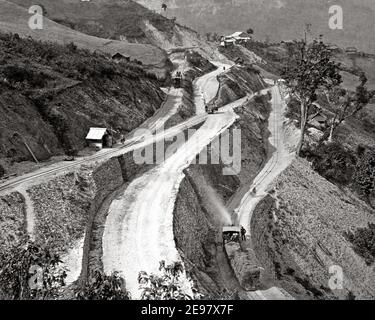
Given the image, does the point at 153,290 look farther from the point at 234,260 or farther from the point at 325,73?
the point at 325,73

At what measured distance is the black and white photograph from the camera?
28219mm

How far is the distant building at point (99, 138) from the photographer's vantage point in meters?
48.9

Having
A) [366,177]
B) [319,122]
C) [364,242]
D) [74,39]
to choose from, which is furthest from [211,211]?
[74,39]

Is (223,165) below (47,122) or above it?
below

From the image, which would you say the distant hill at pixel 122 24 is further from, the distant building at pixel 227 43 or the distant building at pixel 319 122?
the distant building at pixel 319 122

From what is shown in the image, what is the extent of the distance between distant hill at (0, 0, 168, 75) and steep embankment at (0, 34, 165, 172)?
43.2 feet

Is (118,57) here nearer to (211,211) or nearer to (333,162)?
(333,162)

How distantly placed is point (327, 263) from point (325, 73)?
24.9 m

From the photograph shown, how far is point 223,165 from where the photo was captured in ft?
178

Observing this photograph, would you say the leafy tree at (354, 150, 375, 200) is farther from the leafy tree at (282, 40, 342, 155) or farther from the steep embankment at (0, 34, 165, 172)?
the steep embankment at (0, 34, 165, 172)

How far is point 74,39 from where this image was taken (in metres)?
85.8

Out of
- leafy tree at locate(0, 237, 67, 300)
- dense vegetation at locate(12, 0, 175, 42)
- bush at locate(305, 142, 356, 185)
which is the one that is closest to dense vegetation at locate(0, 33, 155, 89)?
bush at locate(305, 142, 356, 185)

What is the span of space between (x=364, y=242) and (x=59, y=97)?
3699cm
